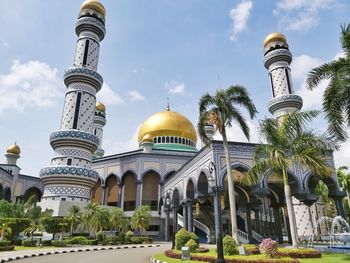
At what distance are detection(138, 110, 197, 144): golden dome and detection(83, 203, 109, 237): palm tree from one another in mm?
20641

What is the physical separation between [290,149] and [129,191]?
32005 millimetres

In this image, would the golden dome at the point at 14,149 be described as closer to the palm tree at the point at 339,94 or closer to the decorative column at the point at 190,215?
the decorative column at the point at 190,215

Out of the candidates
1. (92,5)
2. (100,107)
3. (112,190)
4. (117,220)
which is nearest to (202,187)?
(117,220)

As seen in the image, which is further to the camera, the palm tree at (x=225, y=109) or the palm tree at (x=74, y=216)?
the palm tree at (x=74, y=216)

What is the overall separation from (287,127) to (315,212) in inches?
1113

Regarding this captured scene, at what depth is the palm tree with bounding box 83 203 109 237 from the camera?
3044 cm

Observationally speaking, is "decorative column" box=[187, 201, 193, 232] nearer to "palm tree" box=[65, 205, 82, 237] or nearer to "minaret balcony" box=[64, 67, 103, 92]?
"palm tree" box=[65, 205, 82, 237]

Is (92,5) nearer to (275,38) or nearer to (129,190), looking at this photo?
(275,38)

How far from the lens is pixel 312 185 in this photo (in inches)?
1146

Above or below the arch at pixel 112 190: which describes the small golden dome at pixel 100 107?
above

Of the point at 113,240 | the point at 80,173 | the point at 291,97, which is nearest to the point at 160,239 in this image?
the point at 113,240

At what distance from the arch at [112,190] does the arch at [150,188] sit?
14.6 feet

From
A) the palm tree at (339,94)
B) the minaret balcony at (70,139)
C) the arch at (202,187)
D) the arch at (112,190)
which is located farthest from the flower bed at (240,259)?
the arch at (112,190)

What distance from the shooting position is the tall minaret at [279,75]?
34.1m
